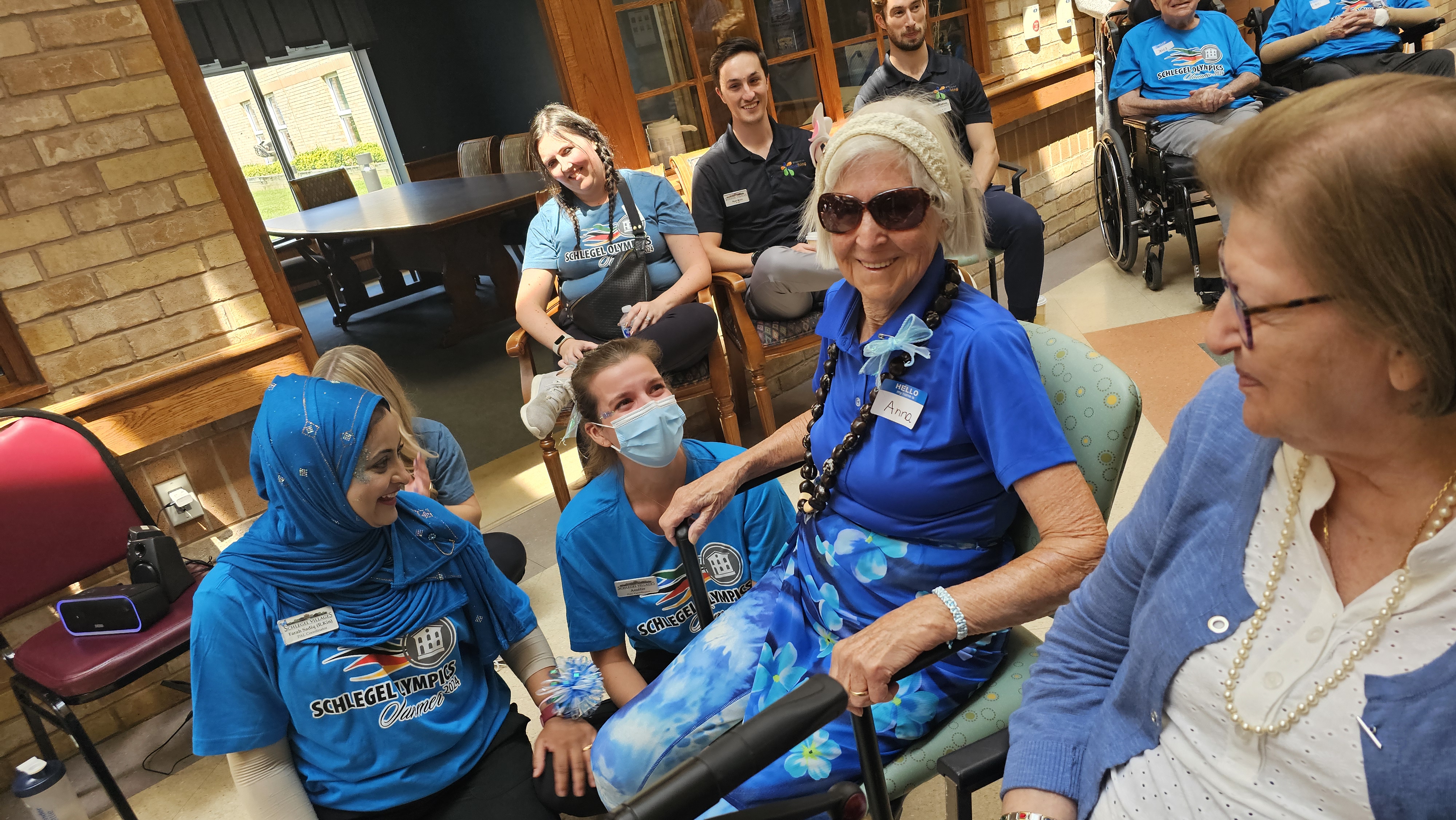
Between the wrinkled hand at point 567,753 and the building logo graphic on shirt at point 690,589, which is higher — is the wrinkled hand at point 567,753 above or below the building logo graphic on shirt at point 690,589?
below

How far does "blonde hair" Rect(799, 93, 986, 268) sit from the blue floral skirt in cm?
54

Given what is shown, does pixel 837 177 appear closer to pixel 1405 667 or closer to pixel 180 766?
pixel 1405 667

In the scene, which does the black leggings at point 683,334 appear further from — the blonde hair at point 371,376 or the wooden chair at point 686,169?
the blonde hair at point 371,376

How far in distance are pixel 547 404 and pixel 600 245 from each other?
2.21ft

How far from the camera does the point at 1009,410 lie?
1173 millimetres

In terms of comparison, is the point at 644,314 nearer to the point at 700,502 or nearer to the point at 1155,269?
A: the point at 700,502

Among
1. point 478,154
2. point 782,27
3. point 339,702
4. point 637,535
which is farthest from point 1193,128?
point 339,702

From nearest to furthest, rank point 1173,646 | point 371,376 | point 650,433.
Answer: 1. point 1173,646
2. point 650,433
3. point 371,376

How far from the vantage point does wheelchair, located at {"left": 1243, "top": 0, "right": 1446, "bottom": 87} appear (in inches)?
169

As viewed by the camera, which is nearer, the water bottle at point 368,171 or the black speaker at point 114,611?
the black speaker at point 114,611

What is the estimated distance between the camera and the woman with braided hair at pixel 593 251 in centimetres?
310

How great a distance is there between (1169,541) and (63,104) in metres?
3.09

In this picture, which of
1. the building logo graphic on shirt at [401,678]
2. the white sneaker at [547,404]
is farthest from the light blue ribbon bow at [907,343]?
the white sneaker at [547,404]

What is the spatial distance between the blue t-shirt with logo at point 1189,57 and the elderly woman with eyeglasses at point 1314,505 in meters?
3.81
